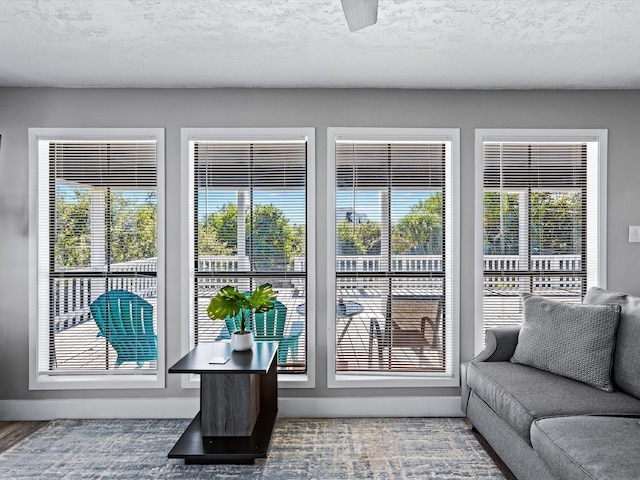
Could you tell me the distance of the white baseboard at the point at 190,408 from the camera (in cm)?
345

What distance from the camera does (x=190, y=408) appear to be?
3477mm

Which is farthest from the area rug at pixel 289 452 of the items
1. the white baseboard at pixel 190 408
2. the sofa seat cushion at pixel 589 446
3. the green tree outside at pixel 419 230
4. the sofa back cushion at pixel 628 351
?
the green tree outside at pixel 419 230

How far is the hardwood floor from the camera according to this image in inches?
120

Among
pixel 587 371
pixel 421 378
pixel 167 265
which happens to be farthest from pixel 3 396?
pixel 587 371

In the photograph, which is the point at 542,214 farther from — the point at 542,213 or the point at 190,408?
the point at 190,408

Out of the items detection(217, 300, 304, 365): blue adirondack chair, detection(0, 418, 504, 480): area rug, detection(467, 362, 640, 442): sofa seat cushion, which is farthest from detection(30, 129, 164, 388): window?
detection(467, 362, 640, 442): sofa seat cushion

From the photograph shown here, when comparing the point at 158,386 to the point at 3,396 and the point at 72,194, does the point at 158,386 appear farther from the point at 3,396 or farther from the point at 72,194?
the point at 72,194

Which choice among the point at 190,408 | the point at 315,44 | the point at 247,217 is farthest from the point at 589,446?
the point at 190,408

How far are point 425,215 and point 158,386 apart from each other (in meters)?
2.51

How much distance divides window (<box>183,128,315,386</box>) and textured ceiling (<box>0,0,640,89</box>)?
21.6 inches

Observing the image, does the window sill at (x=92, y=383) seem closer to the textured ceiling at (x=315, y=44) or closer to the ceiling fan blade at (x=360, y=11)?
the textured ceiling at (x=315, y=44)

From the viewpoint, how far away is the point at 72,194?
11.5ft

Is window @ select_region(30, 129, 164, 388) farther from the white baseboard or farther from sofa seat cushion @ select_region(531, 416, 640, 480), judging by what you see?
sofa seat cushion @ select_region(531, 416, 640, 480)

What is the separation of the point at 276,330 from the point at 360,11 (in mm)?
2558
